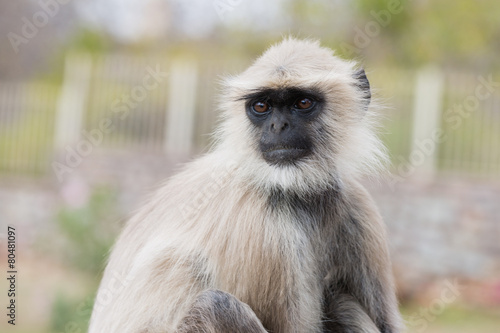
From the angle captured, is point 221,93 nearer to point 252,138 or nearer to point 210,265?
point 252,138

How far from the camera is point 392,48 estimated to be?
56.4 feet

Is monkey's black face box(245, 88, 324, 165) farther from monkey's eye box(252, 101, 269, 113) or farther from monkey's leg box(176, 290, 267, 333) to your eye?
monkey's leg box(176, 290, 267, 333)

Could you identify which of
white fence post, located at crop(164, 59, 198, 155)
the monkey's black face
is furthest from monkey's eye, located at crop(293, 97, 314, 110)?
white fence post, located at crop(164, 59, 198, 155)

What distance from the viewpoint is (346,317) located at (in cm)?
407

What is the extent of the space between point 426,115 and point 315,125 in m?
8.30

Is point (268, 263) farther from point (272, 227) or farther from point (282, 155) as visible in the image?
point (282, 155)

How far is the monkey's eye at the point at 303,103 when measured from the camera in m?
4.05

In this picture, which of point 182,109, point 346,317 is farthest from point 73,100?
point 346,317

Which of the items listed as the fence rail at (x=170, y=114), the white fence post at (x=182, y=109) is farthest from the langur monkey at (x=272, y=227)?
the white fence post at (x=182, y=109)

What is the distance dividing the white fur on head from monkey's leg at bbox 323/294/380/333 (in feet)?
2.44

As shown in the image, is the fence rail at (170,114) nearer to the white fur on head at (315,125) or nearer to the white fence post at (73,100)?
the white fence post at (73,100)

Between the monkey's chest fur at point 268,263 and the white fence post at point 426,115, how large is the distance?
8293 mm

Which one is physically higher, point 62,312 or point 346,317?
point 346,317

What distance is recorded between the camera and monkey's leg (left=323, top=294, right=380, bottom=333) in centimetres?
402
